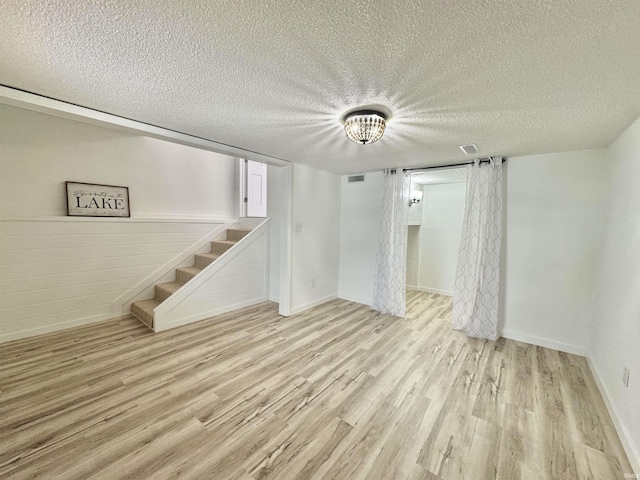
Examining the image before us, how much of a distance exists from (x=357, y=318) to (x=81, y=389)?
2.93 metres

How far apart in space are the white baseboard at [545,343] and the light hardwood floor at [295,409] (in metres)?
0.12

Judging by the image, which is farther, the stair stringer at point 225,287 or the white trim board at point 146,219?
the stair stringer at point 225,287

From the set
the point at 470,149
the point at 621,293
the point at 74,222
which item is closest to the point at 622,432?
the point at 621,293

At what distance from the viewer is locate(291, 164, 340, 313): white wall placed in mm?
3732

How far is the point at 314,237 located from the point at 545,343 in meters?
3.14

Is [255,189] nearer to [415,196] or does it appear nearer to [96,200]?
[96,200]

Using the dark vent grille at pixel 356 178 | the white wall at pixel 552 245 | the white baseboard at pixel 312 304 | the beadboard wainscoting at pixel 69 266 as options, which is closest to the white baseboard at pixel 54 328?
the beadboard wainscoting at pixel 69 266

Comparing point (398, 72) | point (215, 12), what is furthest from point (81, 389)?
point (398, 72)

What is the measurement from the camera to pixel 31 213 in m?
2.76

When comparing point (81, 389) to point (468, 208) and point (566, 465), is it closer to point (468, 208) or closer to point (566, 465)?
point (566, 465)

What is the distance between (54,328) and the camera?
115 inches

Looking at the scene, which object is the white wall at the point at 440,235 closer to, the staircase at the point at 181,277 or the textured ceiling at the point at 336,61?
the textured ceiling at the point at 336,61

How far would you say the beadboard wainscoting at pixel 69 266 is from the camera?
105 inches

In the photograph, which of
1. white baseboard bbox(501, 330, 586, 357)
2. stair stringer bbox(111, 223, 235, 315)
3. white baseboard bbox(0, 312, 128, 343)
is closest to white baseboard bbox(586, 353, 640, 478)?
white baseboard bbox(501, 330, 586, 357)
